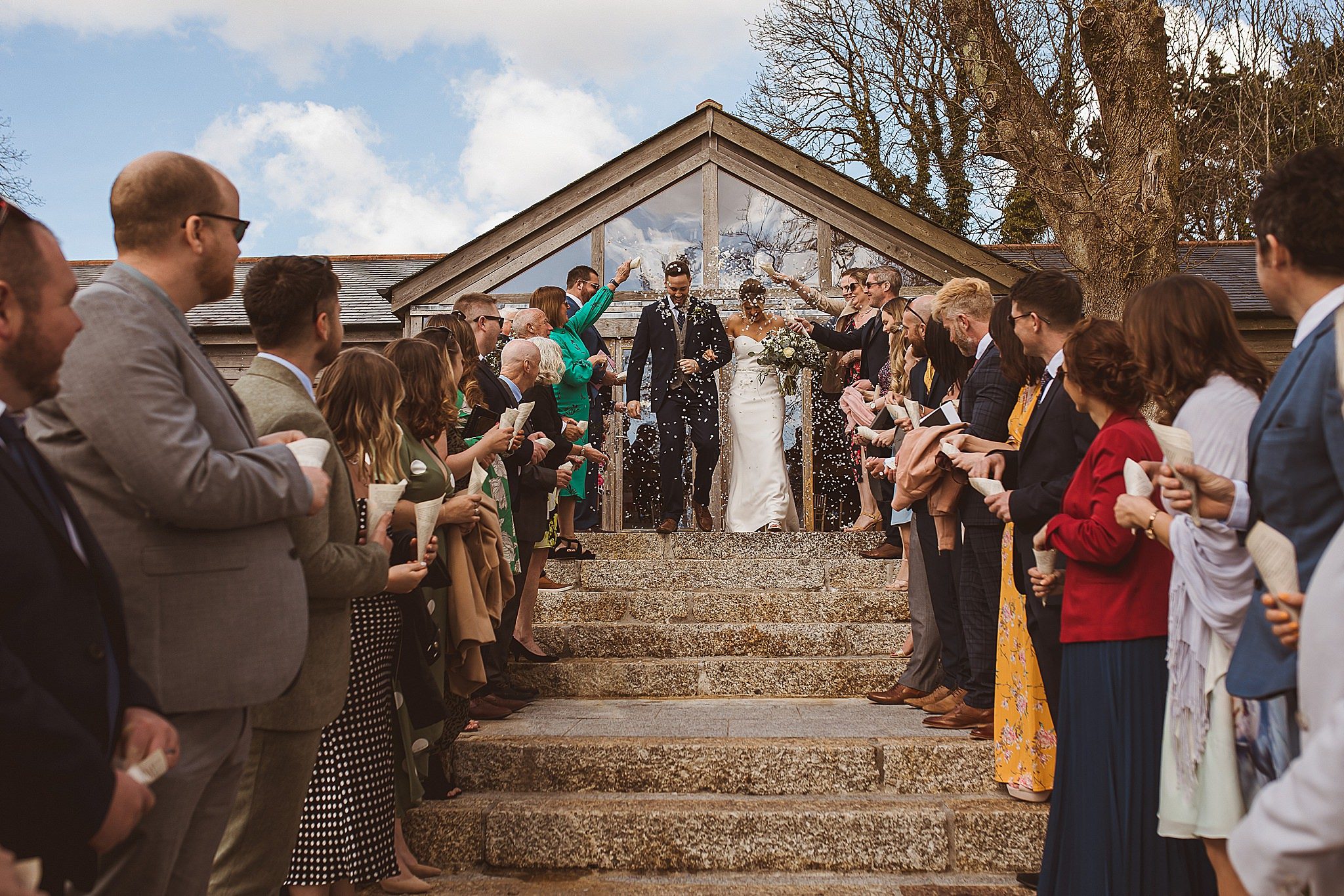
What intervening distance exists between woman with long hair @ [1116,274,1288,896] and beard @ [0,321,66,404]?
103 inches

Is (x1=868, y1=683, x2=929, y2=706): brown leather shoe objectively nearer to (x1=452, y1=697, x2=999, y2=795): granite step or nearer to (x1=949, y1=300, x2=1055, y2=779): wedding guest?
(x1=452, y1=697, x2=999, y2=795): granite step

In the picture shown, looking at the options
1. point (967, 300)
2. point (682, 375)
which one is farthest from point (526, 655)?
point (682, 375)

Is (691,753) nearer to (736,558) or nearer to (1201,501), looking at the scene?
(1201,501)

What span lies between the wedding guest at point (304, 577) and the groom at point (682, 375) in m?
6.58

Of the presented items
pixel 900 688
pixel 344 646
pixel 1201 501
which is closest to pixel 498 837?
pixel 344 646

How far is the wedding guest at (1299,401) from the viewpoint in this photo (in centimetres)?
213

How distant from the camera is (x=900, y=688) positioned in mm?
6035

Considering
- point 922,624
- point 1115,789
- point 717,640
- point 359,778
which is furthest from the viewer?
point 717,640

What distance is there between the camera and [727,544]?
9062 millimetres

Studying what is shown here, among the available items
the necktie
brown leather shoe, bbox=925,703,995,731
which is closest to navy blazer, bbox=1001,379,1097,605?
brown leather shoe, bbox=925,703,995,731

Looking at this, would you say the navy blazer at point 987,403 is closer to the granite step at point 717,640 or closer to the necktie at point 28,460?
the granite step at point 717,640

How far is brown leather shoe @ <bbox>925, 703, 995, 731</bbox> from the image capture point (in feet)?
17.0

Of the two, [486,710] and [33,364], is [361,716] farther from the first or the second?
[33,364]

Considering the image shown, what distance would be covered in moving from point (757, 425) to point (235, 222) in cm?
769
